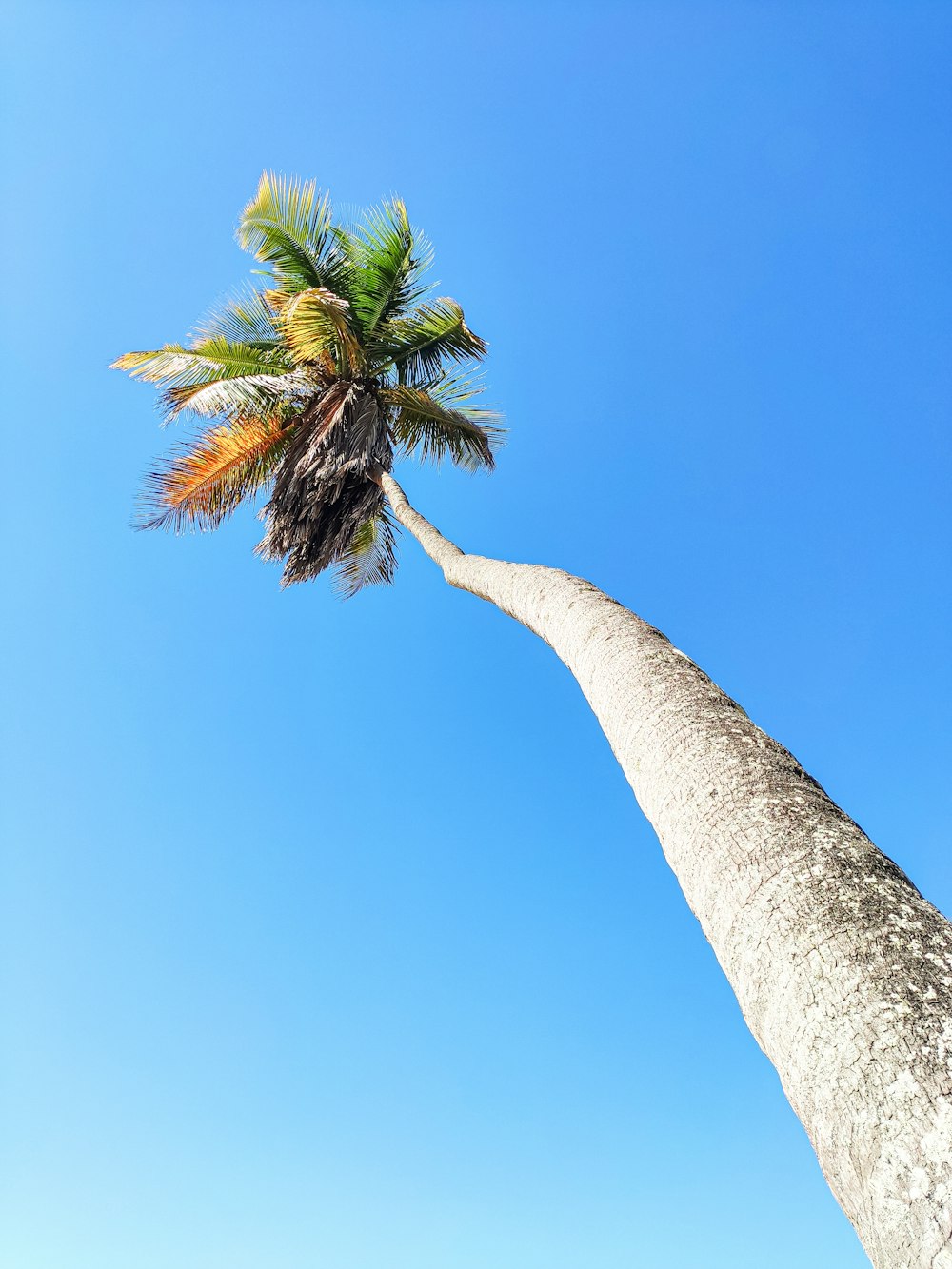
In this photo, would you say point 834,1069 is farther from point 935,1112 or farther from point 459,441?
point 459,441

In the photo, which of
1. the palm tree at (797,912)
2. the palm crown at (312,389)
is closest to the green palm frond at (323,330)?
the palm crown at (312,389)

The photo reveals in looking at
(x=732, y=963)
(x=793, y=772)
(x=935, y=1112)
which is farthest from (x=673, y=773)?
(x=935, y=1112)

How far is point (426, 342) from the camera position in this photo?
10922 millimetres

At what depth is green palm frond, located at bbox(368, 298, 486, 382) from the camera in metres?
10.6

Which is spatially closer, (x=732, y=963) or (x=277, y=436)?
(x=732, y=963)

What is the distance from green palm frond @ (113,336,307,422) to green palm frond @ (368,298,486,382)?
1.49m

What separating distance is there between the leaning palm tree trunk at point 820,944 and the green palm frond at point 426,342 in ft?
28.9

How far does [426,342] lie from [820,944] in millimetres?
10528

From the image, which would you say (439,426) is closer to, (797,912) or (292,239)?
(292,239)

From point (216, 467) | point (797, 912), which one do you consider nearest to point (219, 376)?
point (216, 467)

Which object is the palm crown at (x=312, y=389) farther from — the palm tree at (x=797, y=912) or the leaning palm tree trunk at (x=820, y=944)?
the leaning palm tree trunk at (x=820, y=944)

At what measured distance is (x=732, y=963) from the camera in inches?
77.4

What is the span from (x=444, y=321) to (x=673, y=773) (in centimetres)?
943

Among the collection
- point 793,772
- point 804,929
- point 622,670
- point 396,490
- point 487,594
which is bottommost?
point 804,929
